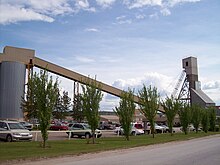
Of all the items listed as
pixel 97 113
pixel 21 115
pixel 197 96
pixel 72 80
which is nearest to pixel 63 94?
pixel 72 80

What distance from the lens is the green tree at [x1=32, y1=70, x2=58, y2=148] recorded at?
20.9m

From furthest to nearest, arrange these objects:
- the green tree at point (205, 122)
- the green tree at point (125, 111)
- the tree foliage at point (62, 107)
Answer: the tree foliage at point (62, 107)
the green tree at point (205, 122)
the green tree at point (125, 111)

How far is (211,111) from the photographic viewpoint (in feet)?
197

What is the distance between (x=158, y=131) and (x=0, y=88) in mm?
37573

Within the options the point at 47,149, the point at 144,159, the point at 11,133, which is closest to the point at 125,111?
the point at 11,133

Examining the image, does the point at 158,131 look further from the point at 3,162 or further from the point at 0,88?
A: the point at 3,162

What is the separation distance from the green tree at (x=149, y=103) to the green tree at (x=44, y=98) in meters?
17.7

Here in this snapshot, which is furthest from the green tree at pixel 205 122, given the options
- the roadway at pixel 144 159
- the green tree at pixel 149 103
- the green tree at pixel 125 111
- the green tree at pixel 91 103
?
the roadway at pixel 144 159

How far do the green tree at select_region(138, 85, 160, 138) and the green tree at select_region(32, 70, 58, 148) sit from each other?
17.7 m

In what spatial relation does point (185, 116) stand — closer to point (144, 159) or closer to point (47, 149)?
point (47, 149)

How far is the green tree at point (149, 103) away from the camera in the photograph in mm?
36812

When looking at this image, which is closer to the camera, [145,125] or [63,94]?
[145,125]

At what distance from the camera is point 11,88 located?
71.4m

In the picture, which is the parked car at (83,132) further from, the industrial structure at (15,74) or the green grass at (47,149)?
the industrial structure at (15,74)
